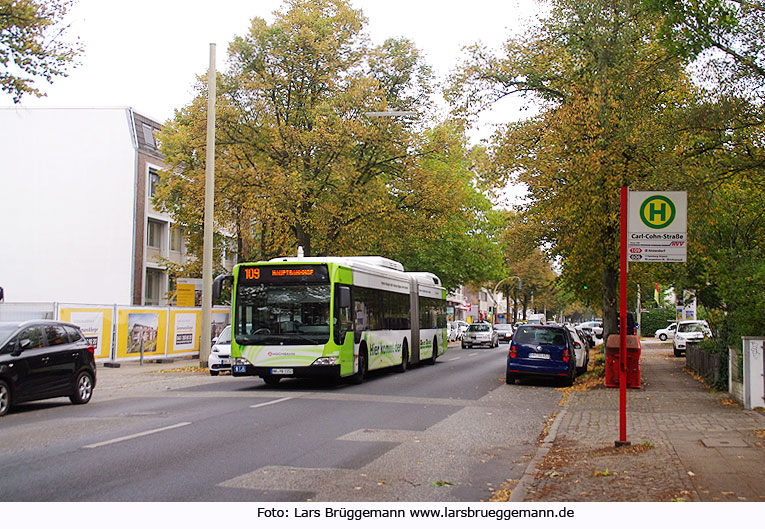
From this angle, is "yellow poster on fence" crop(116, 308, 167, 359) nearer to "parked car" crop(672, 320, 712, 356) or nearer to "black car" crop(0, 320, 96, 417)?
"black car" crop(0, 320, 96, 417)

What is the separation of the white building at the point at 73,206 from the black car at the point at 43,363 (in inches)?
1268

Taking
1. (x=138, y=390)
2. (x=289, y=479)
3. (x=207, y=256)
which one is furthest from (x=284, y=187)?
(x=289, y=479)

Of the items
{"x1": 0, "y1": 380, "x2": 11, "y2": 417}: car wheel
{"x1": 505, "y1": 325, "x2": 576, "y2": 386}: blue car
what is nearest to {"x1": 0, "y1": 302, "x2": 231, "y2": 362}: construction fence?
{"x1": 0, "y1": 380, "x2": 11, "y2": 417}: car wheel

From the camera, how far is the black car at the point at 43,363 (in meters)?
13.3

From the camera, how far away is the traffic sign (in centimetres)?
Answer: 975

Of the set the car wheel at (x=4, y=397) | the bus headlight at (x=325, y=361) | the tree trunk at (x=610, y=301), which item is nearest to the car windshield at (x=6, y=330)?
the car wheel at (x=4, y=397)

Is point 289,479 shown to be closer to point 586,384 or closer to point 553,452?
point 553,452

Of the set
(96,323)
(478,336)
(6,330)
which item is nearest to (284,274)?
(6,330)

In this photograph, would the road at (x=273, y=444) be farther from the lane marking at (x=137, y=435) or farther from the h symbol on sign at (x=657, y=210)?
the h symbol on sign at (x=657, y=210)

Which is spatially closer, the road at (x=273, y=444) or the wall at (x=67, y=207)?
the road at (x=273, y=444)

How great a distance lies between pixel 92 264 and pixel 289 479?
4208cm

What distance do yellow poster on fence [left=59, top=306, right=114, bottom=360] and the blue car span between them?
13488mm

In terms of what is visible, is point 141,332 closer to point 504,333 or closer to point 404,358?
point 404,358

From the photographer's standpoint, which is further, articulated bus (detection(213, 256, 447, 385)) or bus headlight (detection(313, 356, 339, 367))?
articulated bus (detection(213, 256, 447, 385))
